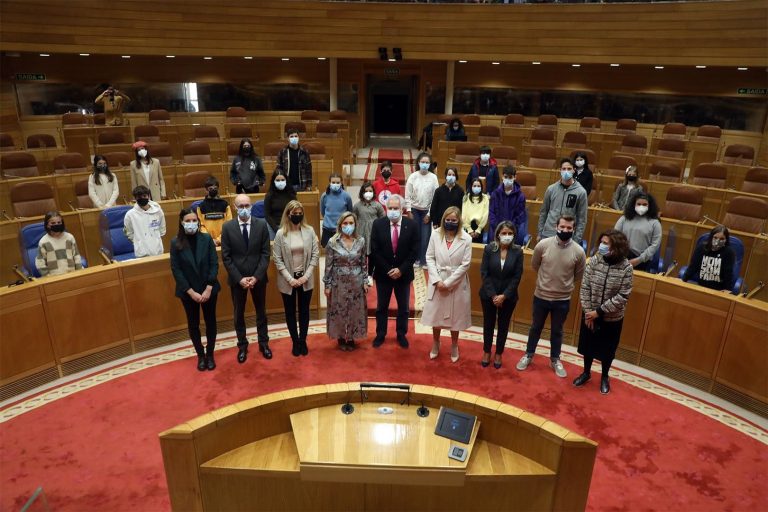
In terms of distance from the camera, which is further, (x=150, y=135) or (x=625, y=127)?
(x=625, y=127)

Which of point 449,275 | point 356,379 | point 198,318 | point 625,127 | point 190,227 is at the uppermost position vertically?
point 625,127

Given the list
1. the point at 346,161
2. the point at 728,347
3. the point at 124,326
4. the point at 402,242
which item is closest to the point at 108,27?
the point at 346,161

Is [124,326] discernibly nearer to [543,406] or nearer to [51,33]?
[543,406]

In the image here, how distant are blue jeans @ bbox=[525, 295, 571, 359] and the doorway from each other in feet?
37.4

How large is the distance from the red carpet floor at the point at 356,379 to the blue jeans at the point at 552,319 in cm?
23

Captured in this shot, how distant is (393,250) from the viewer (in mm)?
5047

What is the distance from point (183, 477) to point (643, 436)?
337cm

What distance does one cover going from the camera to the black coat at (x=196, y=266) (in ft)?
15.0

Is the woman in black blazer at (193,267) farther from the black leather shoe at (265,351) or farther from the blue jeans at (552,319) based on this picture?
the blue jeans at (552,319)

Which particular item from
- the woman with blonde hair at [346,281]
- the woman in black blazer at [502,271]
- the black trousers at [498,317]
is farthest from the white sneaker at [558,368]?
the woman with blonde hair at [346,281]

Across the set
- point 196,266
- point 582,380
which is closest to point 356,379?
point 196,266

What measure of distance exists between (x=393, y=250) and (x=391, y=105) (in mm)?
11947

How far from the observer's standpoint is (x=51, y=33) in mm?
11445

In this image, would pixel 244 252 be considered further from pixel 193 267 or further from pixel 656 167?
pixel 656 167
